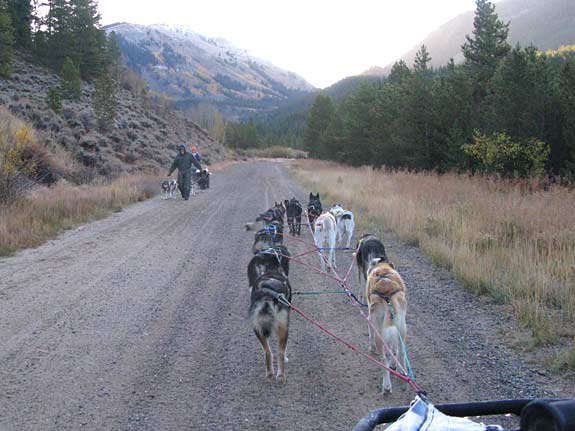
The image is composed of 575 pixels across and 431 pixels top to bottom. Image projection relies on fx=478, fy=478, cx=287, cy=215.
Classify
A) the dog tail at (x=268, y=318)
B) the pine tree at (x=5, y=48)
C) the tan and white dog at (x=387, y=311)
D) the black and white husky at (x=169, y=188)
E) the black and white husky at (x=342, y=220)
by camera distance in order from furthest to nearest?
the pine tree at (x=5, y=48)
the black and white husky at (x=169, y=188)
the black and white husky at (x=342, y=220)
the dog tail at (x=268, y=318)
the tan and white dog at (x=387, y=311)

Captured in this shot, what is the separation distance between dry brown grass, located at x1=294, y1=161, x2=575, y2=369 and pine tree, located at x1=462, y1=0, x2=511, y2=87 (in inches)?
762

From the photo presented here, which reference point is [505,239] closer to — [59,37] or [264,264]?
[264,264]

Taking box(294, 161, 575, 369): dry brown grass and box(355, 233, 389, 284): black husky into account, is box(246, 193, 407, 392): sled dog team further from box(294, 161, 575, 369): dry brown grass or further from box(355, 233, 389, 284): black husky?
box(294, 161, 575, 369): dry brown grass

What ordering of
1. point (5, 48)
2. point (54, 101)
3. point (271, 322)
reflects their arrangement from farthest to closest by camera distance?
point (5, 48) < point (54, 101) < point (271, 322)

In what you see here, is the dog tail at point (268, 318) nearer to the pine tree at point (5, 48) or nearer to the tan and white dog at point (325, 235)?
the tan and white dog at point (325, 235)

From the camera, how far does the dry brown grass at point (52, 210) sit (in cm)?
1025

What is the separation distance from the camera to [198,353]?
4.88 metres

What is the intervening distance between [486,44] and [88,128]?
2651 cm

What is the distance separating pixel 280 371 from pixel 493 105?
17.0 metres

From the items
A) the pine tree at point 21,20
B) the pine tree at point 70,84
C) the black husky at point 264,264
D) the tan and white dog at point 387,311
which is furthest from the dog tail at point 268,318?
the pine tree at point 21,20

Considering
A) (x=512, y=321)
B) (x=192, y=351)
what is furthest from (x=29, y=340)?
(x=512, y=321)

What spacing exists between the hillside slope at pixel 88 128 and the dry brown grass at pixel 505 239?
1642cm

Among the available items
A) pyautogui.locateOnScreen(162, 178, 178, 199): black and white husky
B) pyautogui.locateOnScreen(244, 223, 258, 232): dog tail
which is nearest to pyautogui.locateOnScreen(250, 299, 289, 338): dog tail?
pyautogui.locateOnScreen(244, 223, 258, 232): dog tail

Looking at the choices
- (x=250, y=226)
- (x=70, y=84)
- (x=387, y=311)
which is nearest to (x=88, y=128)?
(x=70, y=84)
